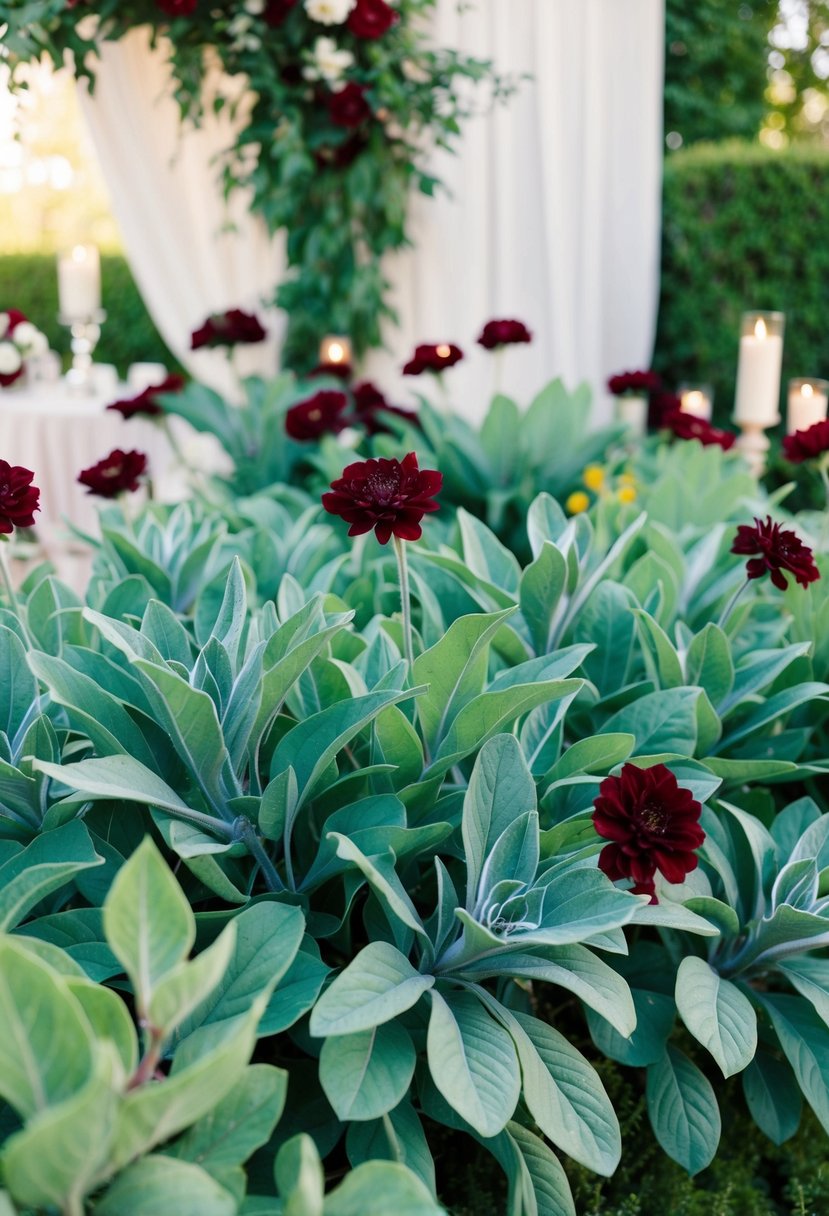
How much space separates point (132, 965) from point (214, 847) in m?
0.20

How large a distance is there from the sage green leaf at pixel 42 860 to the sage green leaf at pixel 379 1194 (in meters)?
0.24

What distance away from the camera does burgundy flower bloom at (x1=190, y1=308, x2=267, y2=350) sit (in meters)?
2.12

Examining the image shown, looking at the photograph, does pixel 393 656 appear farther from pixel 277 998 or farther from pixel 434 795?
pixel 277 998

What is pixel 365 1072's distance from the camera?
0.69m

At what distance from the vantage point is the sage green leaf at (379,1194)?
0.53 m

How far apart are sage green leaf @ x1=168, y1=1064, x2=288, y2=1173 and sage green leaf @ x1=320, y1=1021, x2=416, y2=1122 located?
61 millimetres

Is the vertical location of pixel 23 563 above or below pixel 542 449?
below

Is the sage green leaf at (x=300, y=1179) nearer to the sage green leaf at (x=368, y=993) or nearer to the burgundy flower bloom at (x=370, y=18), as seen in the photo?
the sage green leaf at (x=368, y=993)

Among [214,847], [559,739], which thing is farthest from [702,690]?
[214,847]

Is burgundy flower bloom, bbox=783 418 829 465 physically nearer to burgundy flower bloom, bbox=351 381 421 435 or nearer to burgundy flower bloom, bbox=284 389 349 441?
burgundy flower bloom, bbox=284 389 349 441

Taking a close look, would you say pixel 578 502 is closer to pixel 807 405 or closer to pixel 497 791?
pixel 807 405

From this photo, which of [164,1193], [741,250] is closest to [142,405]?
[164,1193]

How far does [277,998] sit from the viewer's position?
713 mm

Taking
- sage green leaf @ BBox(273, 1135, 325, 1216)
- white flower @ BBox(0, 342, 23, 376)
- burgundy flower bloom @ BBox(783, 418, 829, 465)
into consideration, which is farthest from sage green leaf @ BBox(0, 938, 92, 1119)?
white flower @ BBox(0, 342, 23, 376)
